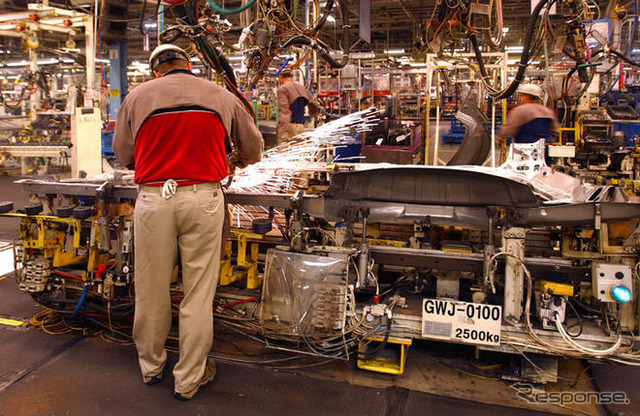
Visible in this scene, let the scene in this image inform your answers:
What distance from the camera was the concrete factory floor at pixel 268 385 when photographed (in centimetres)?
303

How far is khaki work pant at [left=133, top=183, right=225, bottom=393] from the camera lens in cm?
301

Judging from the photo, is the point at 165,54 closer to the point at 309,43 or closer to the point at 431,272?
the point at 309,43

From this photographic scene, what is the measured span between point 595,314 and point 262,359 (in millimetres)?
2187

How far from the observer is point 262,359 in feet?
12.0

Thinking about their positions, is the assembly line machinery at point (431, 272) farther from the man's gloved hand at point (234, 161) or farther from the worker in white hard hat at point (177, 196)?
the worker in white hard hat at point (177, 196)

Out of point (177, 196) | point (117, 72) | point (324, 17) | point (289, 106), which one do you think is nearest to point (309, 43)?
point (324, 17)

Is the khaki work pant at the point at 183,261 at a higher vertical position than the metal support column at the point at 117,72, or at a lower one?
lower

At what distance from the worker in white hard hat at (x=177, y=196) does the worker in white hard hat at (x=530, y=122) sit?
9.88 feet

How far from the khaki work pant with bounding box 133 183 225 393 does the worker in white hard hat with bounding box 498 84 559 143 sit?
3216 millimetres

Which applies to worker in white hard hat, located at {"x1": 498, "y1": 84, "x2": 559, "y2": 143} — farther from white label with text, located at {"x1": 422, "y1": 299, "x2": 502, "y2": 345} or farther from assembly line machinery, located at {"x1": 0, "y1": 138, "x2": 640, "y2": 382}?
white label with text, located at {"x1": 422, "y1": 299, "x2": 502, "y2": 345}

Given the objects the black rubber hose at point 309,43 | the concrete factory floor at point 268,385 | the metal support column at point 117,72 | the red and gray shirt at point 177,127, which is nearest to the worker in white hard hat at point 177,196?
the red and gray shirt at point 177,127

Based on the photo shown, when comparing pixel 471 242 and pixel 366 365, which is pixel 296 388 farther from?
pixel 471 242

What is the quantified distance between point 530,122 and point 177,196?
3516mm

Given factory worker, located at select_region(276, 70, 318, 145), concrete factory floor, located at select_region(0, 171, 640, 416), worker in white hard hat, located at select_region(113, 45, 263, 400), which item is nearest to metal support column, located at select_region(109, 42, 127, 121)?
factory worker, located at select_region(276, 70, 318, 145)
